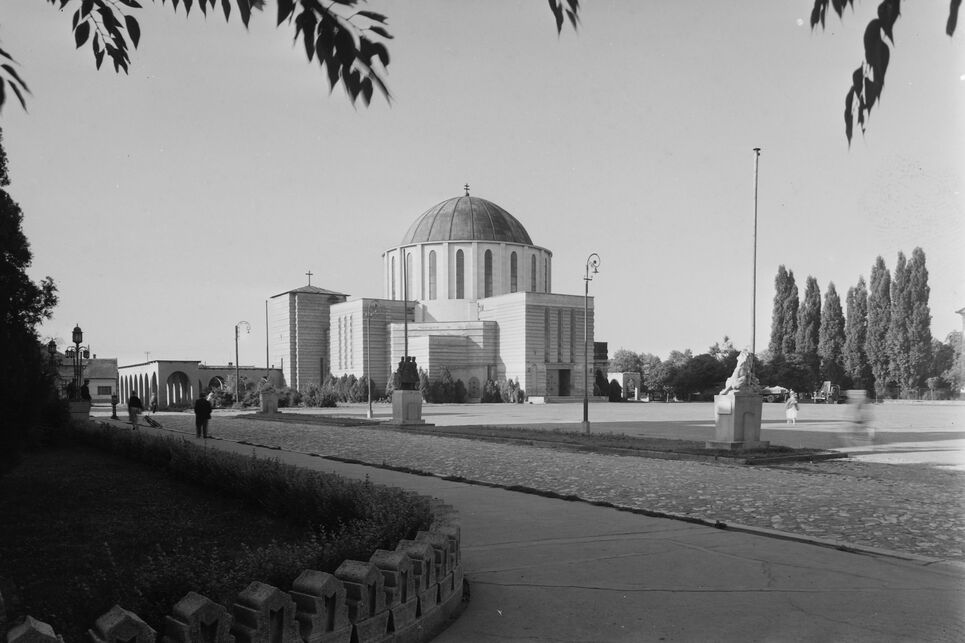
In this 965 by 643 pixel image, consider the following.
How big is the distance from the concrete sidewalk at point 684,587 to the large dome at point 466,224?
76298 millimetres

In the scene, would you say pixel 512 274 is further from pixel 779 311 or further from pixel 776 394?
pixel 776 394

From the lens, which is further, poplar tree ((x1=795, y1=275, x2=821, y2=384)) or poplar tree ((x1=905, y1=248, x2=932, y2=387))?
poplar tree ((x1=795, y1=275, x2=821, y2=384))

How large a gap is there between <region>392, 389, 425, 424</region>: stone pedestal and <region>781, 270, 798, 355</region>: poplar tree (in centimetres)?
5381

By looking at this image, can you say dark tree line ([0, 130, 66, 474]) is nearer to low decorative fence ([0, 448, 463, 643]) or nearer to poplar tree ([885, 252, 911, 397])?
low decorative fence ([0, 448, 463, 643])

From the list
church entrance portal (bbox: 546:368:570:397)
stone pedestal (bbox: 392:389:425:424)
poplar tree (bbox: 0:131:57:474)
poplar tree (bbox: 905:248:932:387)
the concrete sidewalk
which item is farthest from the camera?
church entrance portal (bbox: 546:368:570:397)

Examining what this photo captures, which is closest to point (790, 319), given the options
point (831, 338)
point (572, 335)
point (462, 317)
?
point (831, 338)

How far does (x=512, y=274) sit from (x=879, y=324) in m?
36.8

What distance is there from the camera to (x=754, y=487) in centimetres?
1125

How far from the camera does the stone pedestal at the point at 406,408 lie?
2875 centimetres

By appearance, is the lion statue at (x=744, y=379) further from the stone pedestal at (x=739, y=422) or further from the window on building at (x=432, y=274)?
the window on building at (x=432, y=274)

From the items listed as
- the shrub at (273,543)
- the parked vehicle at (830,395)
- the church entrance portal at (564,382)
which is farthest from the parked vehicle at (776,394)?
the shrub at (273,543)

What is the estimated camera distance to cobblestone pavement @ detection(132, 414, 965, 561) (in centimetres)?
802

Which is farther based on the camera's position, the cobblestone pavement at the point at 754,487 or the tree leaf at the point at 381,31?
the cobblestone pavement at the point at 754,487

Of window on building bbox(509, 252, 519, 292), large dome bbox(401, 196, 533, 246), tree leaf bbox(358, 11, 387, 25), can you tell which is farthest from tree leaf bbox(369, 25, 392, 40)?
window on building bbox(509, 252, 519, 292)
